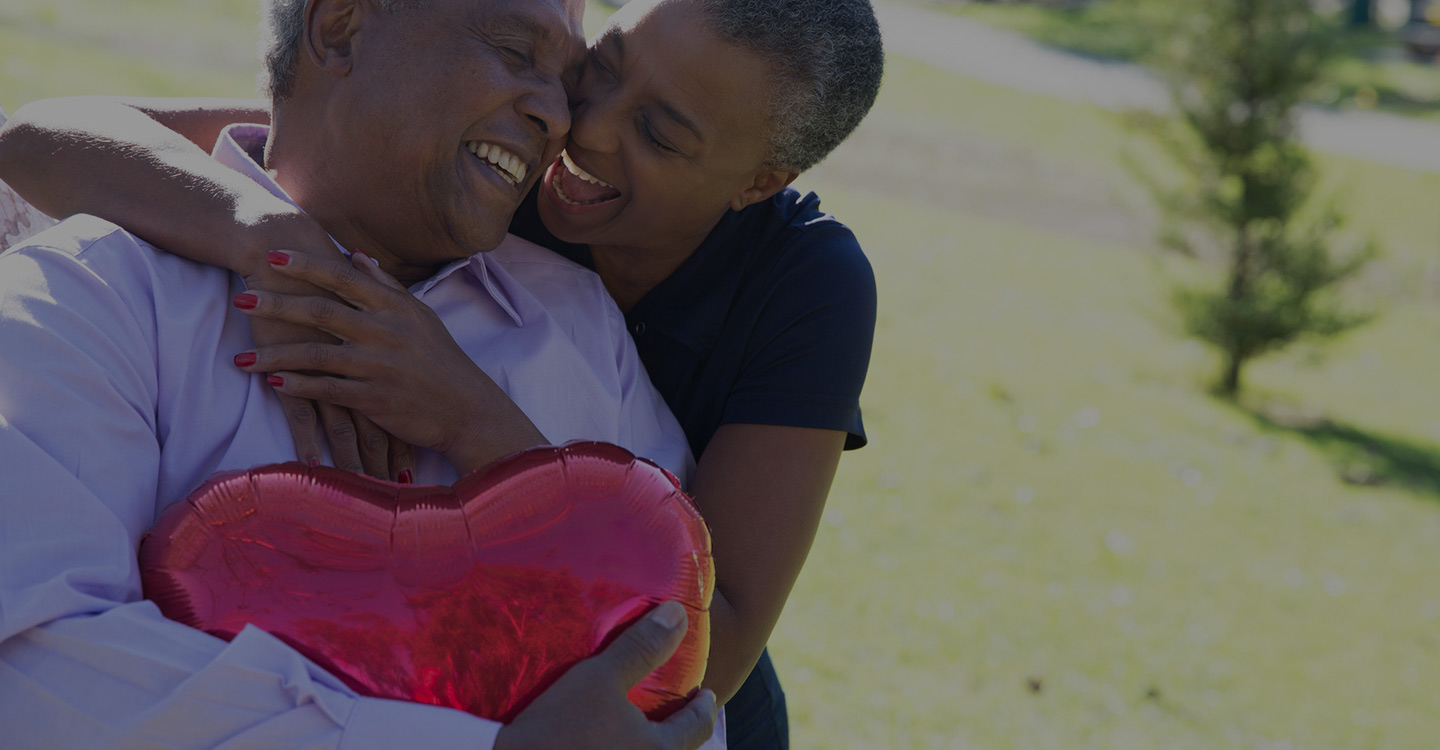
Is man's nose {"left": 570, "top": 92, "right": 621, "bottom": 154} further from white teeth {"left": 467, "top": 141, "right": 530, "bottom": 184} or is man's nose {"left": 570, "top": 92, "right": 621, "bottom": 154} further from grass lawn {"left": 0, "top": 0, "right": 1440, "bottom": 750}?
grass lawn {"left": 0, "top": 0, "right": 1440, "bottom": 750}

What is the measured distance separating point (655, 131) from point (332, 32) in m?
0.63

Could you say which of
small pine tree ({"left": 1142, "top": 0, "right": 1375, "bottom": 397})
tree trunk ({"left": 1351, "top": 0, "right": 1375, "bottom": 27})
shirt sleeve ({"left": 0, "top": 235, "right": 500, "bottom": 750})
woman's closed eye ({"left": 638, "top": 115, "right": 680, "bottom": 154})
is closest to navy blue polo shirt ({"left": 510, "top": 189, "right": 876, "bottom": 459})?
woman's closed eye ({"left": 638, "top": 115, "right": 680, "bottom": 154})

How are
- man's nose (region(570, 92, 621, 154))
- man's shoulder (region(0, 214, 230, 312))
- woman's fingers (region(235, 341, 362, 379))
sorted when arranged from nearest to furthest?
man's shoulder (region(0, 214, 230, 312)), woman's fingers (region(235, 341, 362, 379)), man's nose (region(570, 92, 621, 154))

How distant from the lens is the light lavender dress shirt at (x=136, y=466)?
1.46 meters

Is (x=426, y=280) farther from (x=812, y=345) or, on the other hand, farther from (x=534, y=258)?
(x=812, y=345)

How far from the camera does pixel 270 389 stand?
1.92m

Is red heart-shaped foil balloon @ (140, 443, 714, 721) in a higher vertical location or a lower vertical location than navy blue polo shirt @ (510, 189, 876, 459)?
higher

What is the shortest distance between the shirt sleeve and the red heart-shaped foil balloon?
0.07 m

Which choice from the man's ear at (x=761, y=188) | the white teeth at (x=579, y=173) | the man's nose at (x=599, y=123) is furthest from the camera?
the man's ear at (x=761, y=188)

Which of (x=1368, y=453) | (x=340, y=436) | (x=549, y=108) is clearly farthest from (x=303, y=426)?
(x=1368, y=453)

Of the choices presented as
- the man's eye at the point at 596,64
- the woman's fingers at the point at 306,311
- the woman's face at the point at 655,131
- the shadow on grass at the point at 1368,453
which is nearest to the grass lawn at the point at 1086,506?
the shadow on grass at the point at 1368,453

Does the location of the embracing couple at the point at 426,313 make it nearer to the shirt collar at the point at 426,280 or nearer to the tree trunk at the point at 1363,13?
the shirt collar at the point at 426,280

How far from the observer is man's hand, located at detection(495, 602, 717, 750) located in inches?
58.7

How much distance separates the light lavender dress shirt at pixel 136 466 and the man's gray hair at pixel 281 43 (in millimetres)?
157
